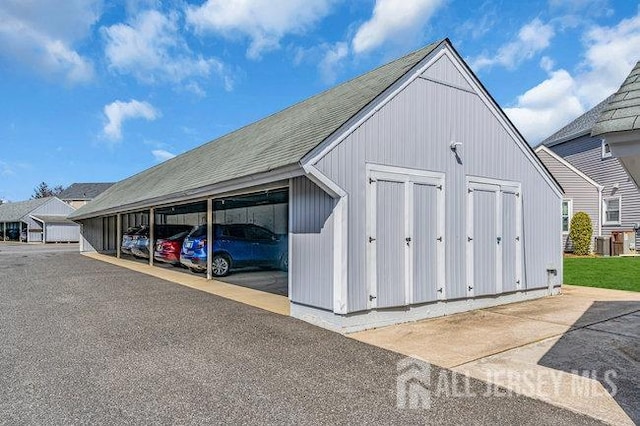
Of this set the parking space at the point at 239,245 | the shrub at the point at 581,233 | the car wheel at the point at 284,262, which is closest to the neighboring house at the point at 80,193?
the parking space at the point at 239,245

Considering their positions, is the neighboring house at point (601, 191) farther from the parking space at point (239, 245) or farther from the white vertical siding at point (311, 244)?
the white vertical siding at point (311, 244)

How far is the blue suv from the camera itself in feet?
43.4

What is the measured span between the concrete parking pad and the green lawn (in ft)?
10.6

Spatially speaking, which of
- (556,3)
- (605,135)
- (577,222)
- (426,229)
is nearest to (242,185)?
(426,229)

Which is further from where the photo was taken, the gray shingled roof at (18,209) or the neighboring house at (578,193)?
the gray shingled roof at (18,209)

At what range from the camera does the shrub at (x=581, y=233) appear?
19719mm

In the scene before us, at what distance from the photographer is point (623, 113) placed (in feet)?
9.52

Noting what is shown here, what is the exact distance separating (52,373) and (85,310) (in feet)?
13.0

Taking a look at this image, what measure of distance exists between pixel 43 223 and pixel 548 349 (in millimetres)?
52485

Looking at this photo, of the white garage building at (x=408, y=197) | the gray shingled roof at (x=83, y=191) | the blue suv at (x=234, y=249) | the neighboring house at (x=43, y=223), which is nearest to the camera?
the white garage building at (x=408, y=197)

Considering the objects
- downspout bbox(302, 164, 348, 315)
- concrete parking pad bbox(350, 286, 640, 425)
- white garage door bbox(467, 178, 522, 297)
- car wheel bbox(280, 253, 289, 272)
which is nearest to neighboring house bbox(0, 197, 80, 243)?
car wheel bbox(280, 253, 289, 272)

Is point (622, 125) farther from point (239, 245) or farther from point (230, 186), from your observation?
point (239, 245)

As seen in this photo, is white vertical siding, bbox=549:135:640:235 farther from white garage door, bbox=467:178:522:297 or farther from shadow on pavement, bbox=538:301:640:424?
shadow on pavement, bbox=538:301:640:424

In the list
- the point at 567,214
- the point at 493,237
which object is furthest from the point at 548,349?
the point at 567,214
